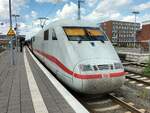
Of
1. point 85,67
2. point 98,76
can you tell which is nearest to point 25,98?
point 85,67

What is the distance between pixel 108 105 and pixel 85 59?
162cm

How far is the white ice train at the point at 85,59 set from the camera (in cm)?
820

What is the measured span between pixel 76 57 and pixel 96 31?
7.09ft

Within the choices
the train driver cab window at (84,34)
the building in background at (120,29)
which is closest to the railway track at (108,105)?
the train driver cab window at (84,34)

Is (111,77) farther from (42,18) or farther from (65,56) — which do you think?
(42,18)

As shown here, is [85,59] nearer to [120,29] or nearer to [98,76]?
[98,76]

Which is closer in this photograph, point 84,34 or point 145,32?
point 84,34

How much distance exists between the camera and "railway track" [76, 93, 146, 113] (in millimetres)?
7828

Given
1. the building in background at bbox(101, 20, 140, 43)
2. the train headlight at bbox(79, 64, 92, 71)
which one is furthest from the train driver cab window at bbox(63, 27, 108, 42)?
the building in background at bbox(101, 20, 140, 43)

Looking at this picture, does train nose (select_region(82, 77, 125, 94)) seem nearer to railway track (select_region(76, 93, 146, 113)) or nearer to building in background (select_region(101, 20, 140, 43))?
railway track (select_region(76, 93, 146, 113))

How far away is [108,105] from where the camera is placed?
27.7ft

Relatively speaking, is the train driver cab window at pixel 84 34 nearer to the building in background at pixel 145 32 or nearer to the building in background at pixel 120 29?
the building in background at pixel 145 32

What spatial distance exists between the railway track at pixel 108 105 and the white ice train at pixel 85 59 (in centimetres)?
46

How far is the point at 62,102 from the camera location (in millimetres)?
6805
